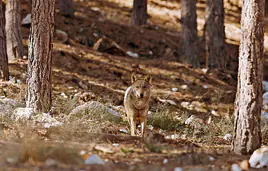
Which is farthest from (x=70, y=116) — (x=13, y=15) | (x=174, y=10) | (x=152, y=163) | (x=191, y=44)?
(x=174, y=10)

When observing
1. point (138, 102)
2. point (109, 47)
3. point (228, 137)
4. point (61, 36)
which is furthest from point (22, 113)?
point (109, 47)

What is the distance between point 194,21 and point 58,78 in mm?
6561

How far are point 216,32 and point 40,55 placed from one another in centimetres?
922

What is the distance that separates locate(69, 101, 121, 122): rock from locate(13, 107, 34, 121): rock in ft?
2.96

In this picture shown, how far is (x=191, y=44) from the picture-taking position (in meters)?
17.2

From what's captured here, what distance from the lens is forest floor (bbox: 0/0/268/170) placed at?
633 cm

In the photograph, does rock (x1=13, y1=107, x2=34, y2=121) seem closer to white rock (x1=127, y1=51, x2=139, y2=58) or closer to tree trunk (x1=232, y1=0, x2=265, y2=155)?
tree trunk (x1=232, y1=0, x2=265, y2=155)

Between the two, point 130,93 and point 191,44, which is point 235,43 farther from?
point 130,93

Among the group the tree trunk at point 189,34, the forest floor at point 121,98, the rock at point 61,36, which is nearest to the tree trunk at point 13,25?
the forest floor at point 121,98

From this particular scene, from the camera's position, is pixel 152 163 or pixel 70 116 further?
pixel 70 116

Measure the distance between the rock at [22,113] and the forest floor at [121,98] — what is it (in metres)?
0.25

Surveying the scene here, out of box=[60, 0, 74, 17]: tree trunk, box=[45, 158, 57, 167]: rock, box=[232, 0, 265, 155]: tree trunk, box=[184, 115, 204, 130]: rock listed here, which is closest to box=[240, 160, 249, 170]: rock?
box=[232, 0, 265, 155]: tree trunk

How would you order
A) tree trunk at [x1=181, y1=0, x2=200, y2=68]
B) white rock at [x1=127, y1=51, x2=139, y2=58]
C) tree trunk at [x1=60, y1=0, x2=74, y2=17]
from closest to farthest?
tree trunk at [x1=181, y1=0, x2=200, y2=68], white rock at [x1=127, y1=51, x2=139, y2=58], tree trunk at [x1=60, y1=0, x2=74, y2=17]

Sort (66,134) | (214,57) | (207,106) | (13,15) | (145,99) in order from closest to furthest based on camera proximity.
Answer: (66,134) < (145,99) < (13,15) < (207,106) < (214,57)
